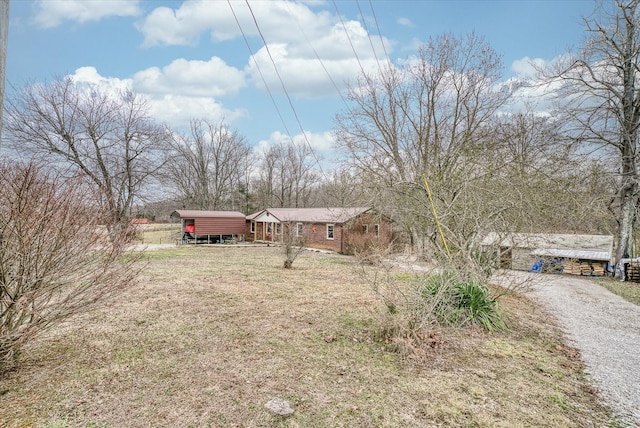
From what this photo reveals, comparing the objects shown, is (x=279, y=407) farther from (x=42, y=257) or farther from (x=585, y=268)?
(x=585, y=268)

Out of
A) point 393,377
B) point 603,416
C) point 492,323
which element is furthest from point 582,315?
point 393,377

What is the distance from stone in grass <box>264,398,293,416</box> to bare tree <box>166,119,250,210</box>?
116ft

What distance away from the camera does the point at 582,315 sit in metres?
7.59

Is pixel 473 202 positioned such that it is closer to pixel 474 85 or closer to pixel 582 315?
pixel 582 315

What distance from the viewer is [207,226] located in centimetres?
2634

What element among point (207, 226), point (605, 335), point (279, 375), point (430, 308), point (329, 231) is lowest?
point (605, 335)

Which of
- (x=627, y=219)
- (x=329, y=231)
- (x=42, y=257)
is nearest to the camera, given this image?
(x=42, y=257)

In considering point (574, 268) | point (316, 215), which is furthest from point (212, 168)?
point (574, 268)

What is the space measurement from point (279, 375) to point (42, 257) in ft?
8.90

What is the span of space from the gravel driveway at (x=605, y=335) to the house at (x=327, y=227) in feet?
31.8

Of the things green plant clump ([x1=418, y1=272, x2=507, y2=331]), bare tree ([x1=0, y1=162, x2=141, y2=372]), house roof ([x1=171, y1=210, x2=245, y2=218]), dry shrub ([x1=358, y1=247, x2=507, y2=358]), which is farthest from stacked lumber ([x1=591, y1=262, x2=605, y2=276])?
house roof ([x1=171, y1=210, x2=245, y2=218])

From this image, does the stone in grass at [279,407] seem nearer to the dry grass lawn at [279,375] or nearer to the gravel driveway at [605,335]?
the dry grass lawn at [279,375]

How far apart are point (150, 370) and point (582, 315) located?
28.2 ft

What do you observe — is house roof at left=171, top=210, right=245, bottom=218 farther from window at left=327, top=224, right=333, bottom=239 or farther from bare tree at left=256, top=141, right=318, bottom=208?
bare tree at left=256, top=141, right=318, bottom=208
